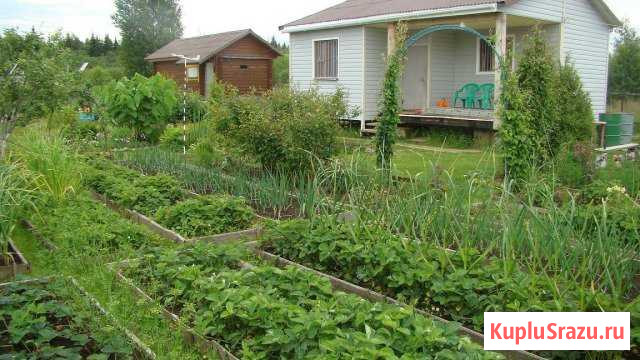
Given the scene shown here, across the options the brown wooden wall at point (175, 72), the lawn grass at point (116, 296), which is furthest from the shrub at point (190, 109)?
the brown wooden wall at point (175, 72)

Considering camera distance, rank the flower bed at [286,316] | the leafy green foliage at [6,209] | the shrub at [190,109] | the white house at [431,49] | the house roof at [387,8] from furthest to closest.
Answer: the shrub at [190,109]
the white house at [431,49]
the house roof at [387,8]
the leafy green foliage at [6,209]
the flower bed at [286,316]

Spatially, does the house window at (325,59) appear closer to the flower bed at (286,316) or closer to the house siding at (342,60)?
the house siding at (342,60)

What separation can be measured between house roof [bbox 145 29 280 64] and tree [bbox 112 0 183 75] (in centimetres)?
1263

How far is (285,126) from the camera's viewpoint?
787 cm

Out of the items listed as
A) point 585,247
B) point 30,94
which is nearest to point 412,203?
point 585,247

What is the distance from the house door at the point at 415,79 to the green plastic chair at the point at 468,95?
3.17 feet

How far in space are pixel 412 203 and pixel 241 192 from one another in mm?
2671

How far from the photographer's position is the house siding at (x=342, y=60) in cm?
1578

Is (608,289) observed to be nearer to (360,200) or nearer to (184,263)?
(360,200)

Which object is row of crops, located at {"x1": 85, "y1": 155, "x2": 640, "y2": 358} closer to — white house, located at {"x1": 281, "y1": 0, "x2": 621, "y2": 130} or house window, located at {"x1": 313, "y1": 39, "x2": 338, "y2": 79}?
white house, located at {"x1": 281, "y1": 0, "x2": 621, "y2": 130}

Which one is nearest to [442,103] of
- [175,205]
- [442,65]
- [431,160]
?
[442,65]

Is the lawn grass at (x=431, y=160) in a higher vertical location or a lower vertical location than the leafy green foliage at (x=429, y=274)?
higher

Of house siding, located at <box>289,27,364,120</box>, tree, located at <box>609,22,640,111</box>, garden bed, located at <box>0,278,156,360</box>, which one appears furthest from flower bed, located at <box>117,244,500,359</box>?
tree, located at <box>609,22,640,111</box>

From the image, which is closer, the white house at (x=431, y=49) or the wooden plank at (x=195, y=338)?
the wooden plank at (x=195, y=338)
